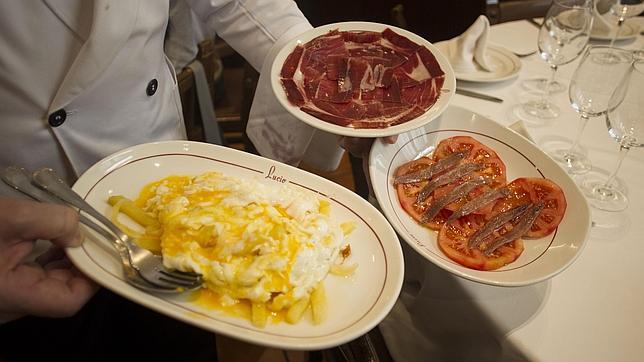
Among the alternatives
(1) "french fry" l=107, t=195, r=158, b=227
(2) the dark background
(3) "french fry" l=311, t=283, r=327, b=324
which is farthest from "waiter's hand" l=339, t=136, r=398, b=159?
(2) the dark background

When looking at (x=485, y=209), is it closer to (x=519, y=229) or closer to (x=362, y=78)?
(x=519, y=229)

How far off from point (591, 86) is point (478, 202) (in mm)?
Answer: 540

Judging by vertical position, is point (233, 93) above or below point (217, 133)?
below

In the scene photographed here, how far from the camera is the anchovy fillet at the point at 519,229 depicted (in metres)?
1.08

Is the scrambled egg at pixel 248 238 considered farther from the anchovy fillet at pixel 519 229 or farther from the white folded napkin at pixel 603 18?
the white folded napkin at pixel 603 18

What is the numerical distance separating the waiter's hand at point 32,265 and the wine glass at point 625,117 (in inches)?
49.0

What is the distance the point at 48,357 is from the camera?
4.39 feet

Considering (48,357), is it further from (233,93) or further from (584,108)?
(233,93)

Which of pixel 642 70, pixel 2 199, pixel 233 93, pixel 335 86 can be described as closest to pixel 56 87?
pixel 2 199

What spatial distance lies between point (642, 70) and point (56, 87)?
1.36 m

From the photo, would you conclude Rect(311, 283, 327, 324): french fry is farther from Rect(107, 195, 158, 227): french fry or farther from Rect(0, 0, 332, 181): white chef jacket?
Rect(0, 0, 332, 181): white chef jacket

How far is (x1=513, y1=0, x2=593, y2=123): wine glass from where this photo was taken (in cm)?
158

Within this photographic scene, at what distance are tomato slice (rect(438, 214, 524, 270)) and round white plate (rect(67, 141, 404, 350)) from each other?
0.15 m

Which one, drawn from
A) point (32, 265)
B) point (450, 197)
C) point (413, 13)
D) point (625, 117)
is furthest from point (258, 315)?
point (413, 13)
